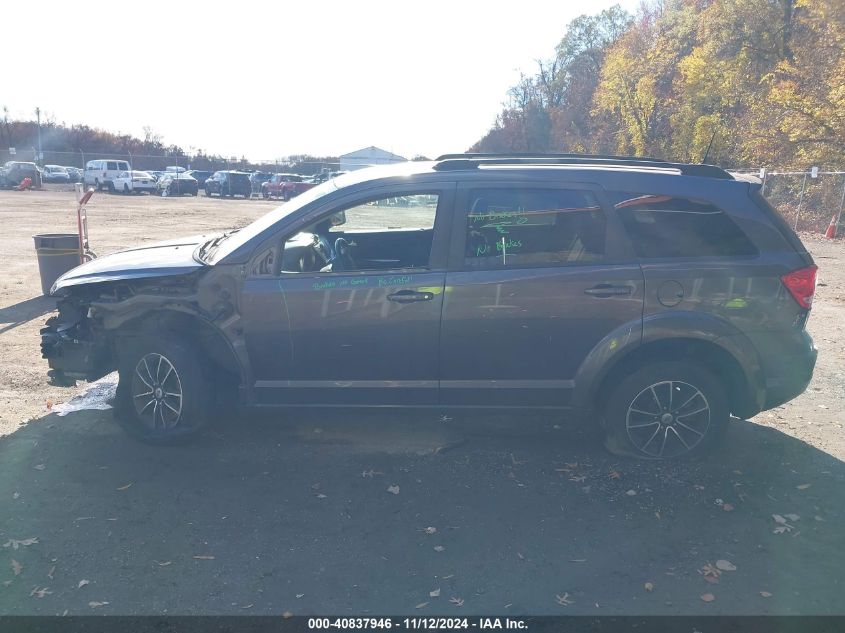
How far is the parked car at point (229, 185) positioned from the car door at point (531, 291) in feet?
132

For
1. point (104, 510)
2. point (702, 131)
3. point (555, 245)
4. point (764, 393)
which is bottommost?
point (104, 510)

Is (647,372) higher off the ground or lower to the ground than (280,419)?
higher

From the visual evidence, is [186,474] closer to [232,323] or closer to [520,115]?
[232,323]

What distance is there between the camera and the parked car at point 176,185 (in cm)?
4169

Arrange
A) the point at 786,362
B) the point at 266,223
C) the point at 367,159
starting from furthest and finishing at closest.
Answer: the point at 367,159
the point at 266,223
the point at 786,362

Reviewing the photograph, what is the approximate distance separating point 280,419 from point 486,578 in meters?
2.50

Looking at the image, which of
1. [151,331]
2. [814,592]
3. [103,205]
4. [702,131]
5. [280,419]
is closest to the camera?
[814,592]

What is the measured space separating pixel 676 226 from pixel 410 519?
8.65ft

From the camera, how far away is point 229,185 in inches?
1650

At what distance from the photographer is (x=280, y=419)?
5219mm

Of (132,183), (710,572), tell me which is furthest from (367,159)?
(710,572)

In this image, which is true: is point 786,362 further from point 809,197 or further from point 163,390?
point 809,197

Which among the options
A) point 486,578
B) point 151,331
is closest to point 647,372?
point 486,578

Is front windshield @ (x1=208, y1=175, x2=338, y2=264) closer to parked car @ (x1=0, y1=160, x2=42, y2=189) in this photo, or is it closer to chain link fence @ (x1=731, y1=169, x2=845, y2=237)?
chain link fence @ (x1=731, y1=169, x2=845, y2=237)
